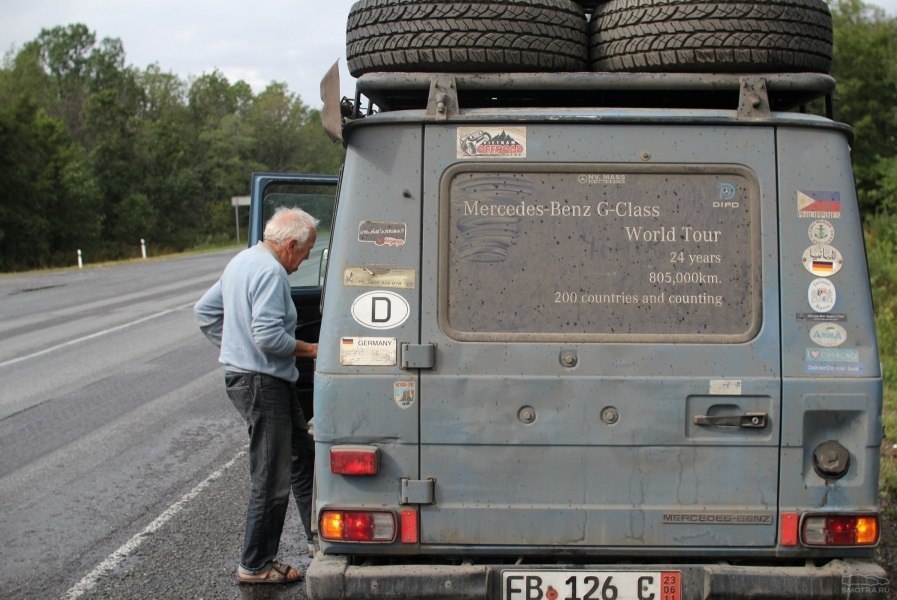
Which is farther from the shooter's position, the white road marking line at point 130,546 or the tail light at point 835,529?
the white road marking line at point 130,546

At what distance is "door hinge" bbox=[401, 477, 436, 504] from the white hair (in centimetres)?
162

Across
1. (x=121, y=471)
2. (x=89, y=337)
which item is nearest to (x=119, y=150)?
(x=89, y=337)

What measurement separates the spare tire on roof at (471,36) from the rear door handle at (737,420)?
1448mm

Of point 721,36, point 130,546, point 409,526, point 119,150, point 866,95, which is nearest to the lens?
point 409,526

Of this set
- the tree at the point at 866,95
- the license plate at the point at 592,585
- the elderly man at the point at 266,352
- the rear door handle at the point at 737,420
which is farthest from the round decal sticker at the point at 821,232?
the tree at the point at 866,95

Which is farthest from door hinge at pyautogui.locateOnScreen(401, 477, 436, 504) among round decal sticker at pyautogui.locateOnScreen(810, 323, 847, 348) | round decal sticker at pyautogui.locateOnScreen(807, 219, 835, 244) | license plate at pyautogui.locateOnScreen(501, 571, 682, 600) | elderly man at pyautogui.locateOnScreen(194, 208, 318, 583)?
round decal sticker at pyautogui.locateOnScreen(807, 219, 835, 244)

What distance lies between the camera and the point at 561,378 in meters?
3.60

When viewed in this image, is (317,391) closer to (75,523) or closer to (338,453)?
(338,453)

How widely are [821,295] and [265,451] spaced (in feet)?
8.65

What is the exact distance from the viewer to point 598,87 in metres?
3.69

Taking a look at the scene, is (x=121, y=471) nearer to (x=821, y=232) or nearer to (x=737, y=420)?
(x=737, y=420)

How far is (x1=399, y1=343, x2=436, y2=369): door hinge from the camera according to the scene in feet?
11.8

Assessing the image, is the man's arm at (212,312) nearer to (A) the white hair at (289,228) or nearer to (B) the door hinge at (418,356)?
(A) the white hair at (289,228)

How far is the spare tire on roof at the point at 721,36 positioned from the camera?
378 centimetres
